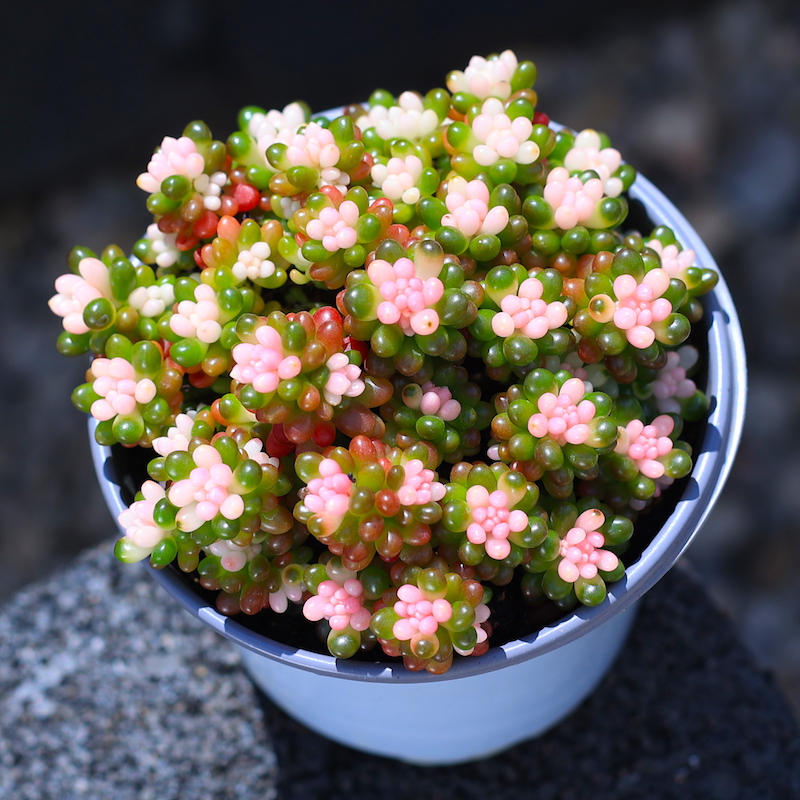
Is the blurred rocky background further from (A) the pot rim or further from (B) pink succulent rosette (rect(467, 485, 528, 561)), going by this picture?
(B) pink succulent rosette (rect(467, 485, 528, 561))

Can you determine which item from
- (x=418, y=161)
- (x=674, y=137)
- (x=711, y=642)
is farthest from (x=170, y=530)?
(x=674, y=137)

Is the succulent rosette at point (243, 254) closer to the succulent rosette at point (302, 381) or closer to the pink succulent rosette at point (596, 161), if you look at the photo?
the succulent rosette at point (302, 381)

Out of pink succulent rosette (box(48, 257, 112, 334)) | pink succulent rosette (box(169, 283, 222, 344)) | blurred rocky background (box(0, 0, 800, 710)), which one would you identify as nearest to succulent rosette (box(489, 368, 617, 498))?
pink succulent rosette (box(169, 283, 222, 344))

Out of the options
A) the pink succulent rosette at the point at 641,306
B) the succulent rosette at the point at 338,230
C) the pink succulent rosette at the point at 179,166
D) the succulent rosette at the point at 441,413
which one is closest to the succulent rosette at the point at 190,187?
the pink succulent rosette at the point at 179,166

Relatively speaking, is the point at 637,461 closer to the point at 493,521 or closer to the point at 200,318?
the point at 493,521

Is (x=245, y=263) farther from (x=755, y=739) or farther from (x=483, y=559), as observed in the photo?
(x=755, y=739)

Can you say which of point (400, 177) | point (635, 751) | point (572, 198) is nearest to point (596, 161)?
point (572, 198)
